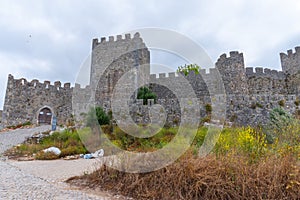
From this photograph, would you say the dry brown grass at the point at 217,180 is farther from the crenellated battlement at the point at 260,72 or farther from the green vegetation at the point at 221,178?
the crenellated battlement at the point at 260,72

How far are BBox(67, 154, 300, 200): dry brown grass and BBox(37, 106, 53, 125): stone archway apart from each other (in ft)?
48.9

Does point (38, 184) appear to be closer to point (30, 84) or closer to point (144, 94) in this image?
point (144, 94)

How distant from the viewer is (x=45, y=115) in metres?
16.3

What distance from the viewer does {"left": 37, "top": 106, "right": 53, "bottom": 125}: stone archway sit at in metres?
16.1

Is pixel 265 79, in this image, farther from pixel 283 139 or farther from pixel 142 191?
pixel 142 191

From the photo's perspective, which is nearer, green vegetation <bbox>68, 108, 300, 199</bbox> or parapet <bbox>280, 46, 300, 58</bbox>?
green vegetation <bbox>68, 108, 300, 199</bbox>

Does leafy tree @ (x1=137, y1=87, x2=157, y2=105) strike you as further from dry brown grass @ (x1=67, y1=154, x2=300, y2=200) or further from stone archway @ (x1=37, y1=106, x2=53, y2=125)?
dry brown grass @ (x1=67, y1=154, x2=300, y2=200)

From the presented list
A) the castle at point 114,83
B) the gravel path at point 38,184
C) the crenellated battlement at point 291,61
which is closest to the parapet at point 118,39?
the castle at point 114,83

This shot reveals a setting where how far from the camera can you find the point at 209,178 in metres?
2.78

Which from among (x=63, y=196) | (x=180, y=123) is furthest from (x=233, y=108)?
(x=63, y=196)

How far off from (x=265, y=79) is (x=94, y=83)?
13297 mm

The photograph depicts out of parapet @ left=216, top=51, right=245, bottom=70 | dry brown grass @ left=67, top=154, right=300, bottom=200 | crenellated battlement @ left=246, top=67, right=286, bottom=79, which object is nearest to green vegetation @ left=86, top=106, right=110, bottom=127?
Answer: dry brown grass @ left=67, top=154, right=300, bottom=200

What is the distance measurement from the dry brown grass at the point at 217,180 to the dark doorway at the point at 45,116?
1490 centimetres

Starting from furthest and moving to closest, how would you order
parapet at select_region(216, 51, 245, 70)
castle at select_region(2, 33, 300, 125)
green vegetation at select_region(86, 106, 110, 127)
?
1. parapet at select_region(216, 51, 245, 70)
2. castle at select_region(2, 33, 300, 125)
3. green vegetation at select_region(86, 106, 110, 127)
